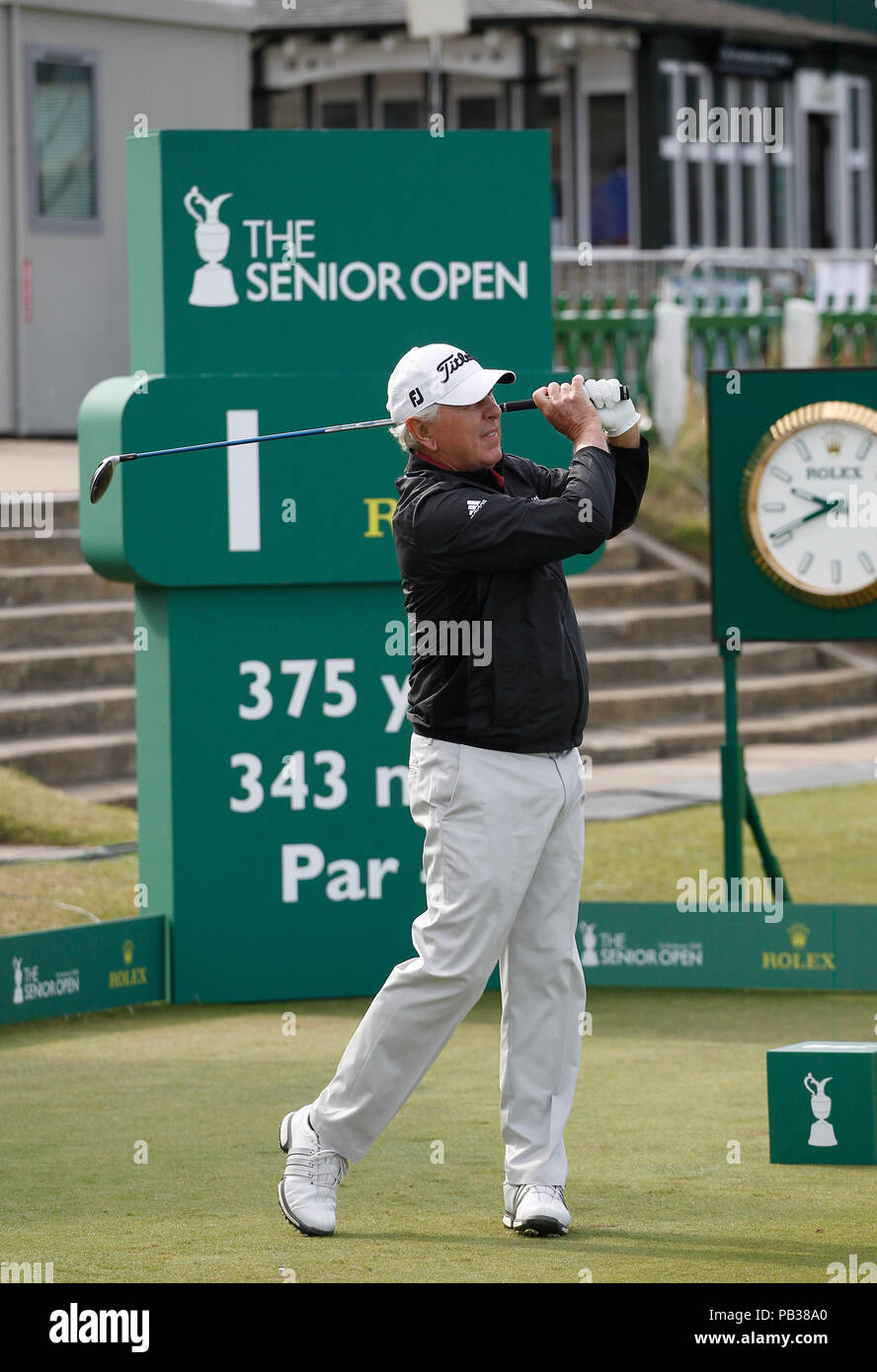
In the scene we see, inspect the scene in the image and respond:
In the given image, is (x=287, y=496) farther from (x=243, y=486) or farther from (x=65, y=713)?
(x=65, y=713)

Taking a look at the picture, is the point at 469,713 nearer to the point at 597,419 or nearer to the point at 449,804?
the point at 449,804

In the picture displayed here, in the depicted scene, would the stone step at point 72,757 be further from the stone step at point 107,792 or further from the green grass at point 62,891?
the green grass at point 62,891

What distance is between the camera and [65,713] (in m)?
11.6

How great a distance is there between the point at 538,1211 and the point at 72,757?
6665mm

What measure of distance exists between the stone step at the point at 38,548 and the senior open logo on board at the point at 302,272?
17.2 feet

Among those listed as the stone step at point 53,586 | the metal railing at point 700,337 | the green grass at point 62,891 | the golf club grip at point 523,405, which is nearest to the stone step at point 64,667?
the stone step at point 53,586

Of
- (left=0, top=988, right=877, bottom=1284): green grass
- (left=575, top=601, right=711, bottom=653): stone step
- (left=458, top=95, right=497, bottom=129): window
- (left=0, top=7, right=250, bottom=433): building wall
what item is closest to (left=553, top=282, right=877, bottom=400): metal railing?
(left=575, top=601, right=711, bottom=653): stone step

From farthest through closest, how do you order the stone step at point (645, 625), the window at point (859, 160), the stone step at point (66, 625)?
the window at point (859, 160) < the stone step at point (645, 625) < the stone step at point (66, 625)

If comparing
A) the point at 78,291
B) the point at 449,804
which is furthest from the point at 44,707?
the point at 449,804

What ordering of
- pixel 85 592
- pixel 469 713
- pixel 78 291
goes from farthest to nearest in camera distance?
pixel 78 291 → pixel 85 592 → pixel 469 713

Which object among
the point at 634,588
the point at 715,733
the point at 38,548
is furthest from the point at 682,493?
the point at 38,548

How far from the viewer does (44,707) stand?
11.6 metres

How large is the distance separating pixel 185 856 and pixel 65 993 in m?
0.58

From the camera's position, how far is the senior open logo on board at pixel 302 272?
759cm
